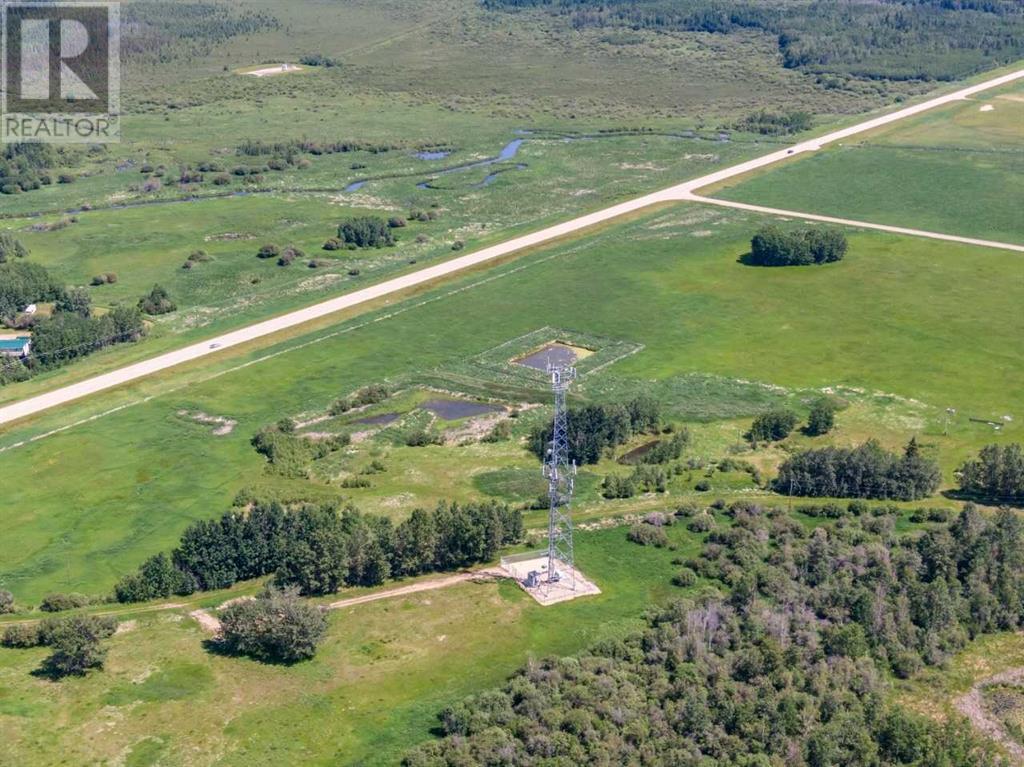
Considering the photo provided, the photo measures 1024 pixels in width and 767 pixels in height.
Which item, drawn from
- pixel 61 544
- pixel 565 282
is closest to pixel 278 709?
pixel 61 544

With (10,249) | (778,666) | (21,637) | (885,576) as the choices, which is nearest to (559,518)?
(885,576)

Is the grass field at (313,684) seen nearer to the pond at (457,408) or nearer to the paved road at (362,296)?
the pond at (457,408)

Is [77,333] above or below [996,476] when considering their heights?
below

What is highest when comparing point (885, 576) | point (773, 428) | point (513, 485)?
point (773, 428)

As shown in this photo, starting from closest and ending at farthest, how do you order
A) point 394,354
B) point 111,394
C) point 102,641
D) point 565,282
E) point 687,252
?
1. point 102,641
2. point 111,394
3. point 394,354
4. point 565,282
5. point 687,252

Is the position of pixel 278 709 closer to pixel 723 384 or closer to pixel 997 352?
pixel 723 384

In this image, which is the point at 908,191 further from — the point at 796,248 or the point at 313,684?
the point at 313,684

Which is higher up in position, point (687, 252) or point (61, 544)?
point (687, 252)

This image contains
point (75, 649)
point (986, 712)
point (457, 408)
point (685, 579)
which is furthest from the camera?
point (457, 408)
